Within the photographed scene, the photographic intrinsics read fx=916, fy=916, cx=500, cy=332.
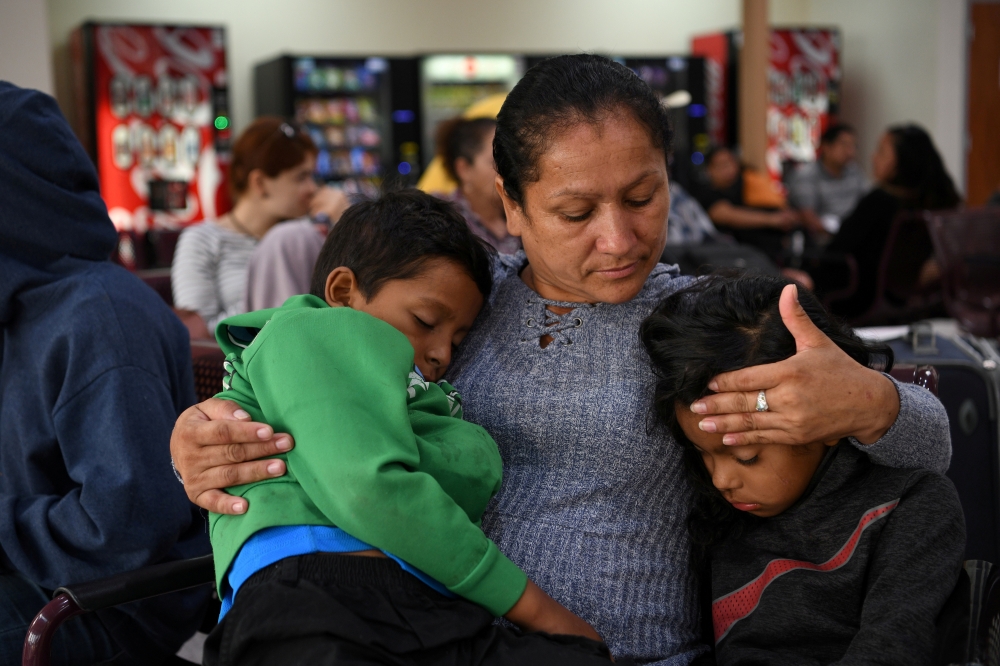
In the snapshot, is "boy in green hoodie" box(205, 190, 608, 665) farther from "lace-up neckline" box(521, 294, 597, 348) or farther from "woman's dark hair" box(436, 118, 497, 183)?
"woman's dark hair" box(436, 118, 497, 183)

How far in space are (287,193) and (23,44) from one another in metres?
1.85

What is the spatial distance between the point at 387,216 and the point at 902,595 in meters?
0.95

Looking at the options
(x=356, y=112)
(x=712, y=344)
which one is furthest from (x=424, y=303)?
(x=356, y=112)

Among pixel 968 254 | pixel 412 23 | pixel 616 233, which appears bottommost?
pixel 968 254

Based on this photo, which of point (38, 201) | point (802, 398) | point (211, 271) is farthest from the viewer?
point (211, 271)

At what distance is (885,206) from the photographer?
5453 millimetres

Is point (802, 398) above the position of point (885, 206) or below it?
above

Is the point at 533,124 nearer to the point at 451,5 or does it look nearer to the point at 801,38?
the point at 451,5

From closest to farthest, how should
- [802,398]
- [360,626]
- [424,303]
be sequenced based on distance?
[360,626] → [802,398] → [424,303]

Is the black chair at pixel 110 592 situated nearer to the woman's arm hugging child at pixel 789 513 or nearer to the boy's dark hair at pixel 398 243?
the woman's arm hugging child at pixel 789 513

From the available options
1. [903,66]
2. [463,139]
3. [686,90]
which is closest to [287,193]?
[463,139]

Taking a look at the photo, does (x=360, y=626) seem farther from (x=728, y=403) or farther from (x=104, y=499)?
(x=104, y=499)

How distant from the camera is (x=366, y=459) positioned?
1.10m

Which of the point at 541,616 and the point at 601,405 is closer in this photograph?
the point at 541,616
